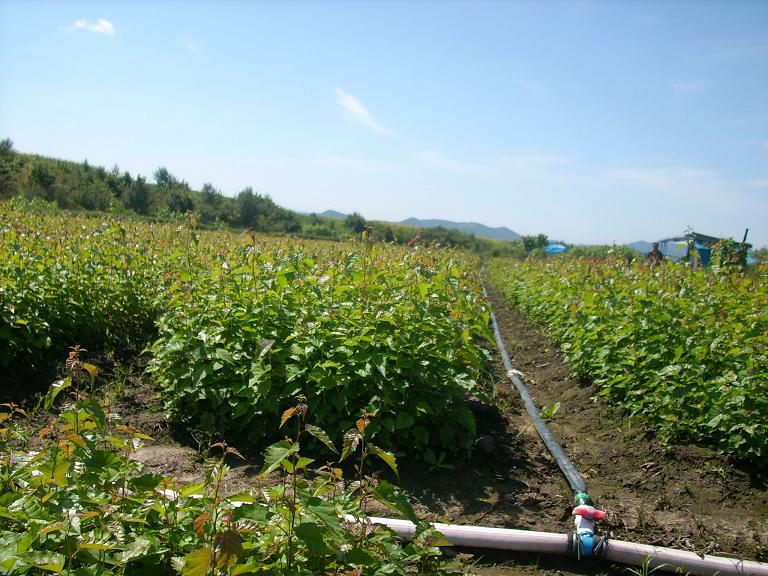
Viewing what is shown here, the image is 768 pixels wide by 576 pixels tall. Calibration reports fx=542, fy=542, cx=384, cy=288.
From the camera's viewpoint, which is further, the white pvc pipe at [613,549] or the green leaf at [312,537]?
the white pvc pipe at [613,549]

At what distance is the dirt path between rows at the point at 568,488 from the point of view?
294cm

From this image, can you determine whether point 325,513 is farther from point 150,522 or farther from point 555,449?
point 555,449

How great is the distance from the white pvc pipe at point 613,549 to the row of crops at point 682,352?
1.17 m

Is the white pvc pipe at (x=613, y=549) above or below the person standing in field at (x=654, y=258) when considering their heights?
below

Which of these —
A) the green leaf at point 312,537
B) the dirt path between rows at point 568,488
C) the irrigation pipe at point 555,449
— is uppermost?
the green leaf at point 312,537

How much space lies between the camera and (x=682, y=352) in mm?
4391

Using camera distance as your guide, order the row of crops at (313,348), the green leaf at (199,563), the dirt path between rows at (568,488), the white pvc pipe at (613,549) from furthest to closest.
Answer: the row of crops at (313,348)
the dirt path between rows at (568,488)
the white pvc pipe at (613,549)
the green leaf at (199,563)

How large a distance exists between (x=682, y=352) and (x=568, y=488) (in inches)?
65.8

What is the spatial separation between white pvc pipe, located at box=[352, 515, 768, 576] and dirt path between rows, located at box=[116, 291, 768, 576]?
2.8 inches

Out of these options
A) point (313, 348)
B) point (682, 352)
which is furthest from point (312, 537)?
point (682, 352)

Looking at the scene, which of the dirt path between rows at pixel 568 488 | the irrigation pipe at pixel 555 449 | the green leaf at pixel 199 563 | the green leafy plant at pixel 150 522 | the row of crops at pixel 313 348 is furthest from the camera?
the row of crops at pixel 313 348

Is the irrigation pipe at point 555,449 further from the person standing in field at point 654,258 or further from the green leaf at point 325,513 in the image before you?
the person standing in field at point 654,258

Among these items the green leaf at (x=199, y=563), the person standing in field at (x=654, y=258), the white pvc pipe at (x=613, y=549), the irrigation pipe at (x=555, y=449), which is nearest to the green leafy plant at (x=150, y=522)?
the green leaf at (x=199, y=563)

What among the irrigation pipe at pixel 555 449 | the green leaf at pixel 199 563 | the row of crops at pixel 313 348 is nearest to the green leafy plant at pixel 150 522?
the green leaf at pixel 199 563
